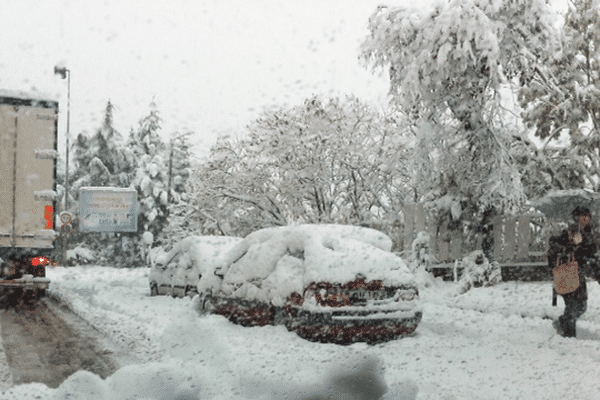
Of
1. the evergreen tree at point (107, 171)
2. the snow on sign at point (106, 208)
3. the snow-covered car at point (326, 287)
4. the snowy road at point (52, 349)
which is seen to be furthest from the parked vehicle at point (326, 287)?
A: the evergreen tree at point (107, 171)

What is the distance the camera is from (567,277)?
26.5 ft

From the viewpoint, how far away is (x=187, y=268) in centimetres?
1359

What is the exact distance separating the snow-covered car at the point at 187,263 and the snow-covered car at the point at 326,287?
3.30 m

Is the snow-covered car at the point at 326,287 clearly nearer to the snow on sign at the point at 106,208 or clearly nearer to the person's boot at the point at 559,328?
the person's boot at the point at 559,328

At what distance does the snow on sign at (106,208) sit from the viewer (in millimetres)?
43781

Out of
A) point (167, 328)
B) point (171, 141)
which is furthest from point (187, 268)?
point (171, 141)

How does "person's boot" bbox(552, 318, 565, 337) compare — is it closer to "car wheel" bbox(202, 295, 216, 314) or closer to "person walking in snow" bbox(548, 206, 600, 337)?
"person walking in snow" bbox(548, 206, 600, 337)

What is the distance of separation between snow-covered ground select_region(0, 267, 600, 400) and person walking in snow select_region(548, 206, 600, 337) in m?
0.45

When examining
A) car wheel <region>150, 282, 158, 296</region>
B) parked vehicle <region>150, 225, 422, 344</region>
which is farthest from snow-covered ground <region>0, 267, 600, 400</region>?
car wheel <region>150, 282, 158, 296</region>

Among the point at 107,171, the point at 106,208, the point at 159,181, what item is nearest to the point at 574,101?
the point at 106,208

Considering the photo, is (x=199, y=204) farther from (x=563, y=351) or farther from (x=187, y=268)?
(x=563, y=351)

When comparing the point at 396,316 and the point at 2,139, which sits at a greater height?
the point at 2,139

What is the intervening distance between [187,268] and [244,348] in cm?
589

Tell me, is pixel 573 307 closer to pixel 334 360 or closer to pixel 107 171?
pixel 334 360
